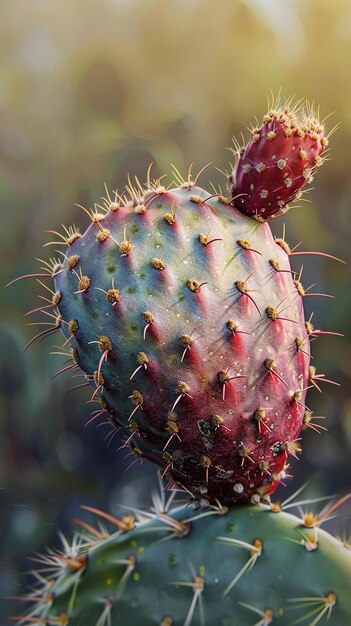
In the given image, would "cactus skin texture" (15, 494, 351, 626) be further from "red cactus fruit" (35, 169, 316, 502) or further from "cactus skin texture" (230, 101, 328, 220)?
"cactus skin texture" (230, 101, 328, 220)

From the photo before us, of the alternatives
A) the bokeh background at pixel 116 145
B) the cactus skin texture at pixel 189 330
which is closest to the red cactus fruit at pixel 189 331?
the cactus skin texture at pixel 189 330

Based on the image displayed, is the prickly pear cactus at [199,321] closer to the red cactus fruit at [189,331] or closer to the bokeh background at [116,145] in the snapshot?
the red cactus fruit at [189,331]

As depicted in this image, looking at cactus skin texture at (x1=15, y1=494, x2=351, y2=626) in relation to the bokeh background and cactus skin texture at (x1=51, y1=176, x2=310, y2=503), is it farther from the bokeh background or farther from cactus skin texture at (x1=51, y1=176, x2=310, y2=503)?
the bokeh background

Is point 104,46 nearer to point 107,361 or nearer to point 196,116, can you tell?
point 196,116

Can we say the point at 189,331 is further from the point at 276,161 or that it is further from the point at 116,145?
the point at 116,145

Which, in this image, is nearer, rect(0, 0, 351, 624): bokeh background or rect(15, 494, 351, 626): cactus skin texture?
rect(15, 494, 351, 626): cactus skin texture

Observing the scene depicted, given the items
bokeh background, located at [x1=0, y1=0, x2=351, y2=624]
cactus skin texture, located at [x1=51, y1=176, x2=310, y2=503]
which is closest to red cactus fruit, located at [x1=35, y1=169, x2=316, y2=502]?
cactus skin texture, located at [x1=51, y1=176, x2=310, y2=503]

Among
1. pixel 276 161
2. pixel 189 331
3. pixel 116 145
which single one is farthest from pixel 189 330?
pixel 116 145

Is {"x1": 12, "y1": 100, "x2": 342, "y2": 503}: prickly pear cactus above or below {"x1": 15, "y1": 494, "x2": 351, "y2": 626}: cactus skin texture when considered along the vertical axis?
above
